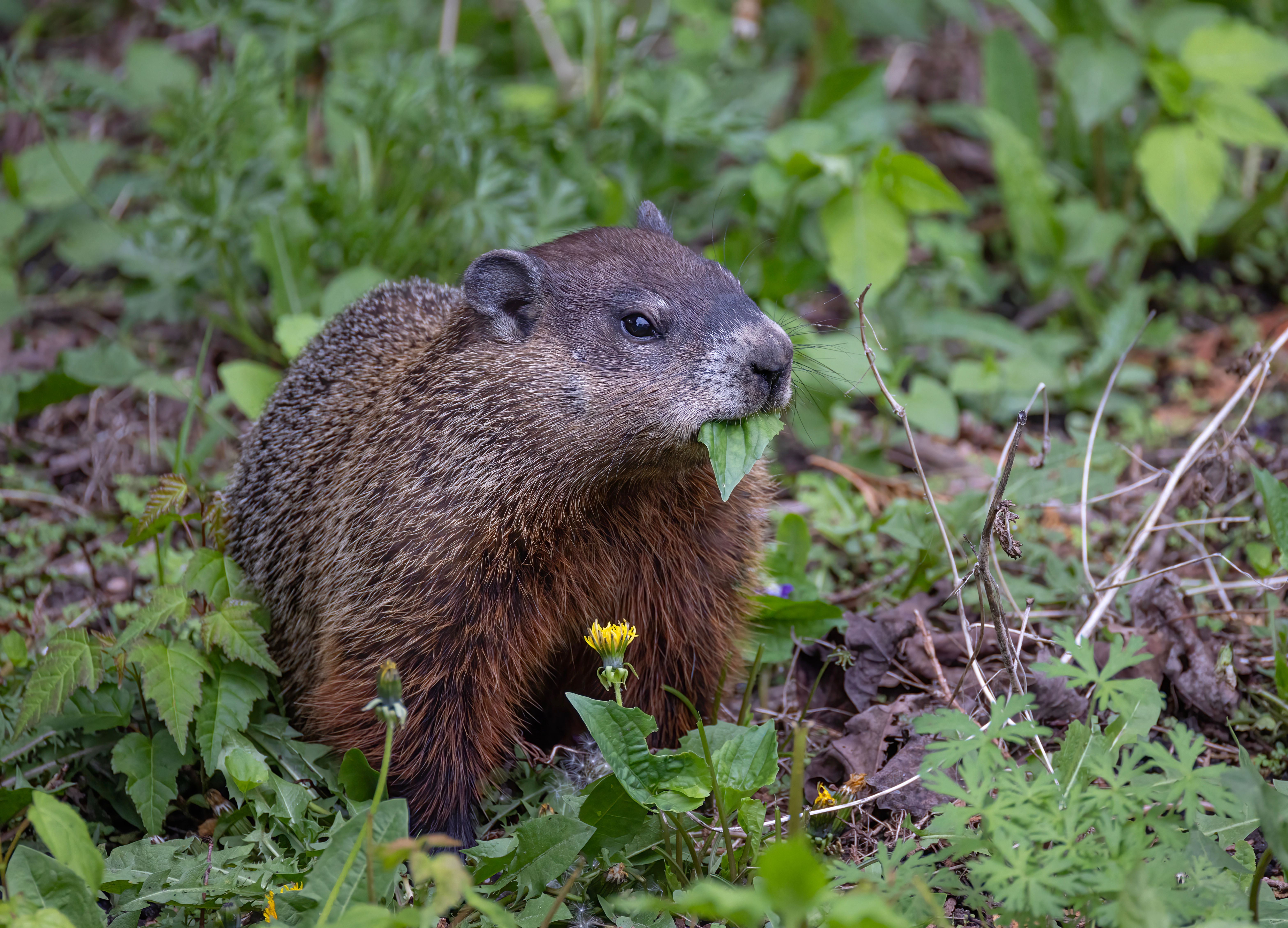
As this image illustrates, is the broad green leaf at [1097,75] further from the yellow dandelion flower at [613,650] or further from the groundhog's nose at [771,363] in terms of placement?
the yellow dandelion flower at [613,650]

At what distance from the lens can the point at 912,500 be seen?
215 inches

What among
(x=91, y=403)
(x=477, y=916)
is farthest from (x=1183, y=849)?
(x=91, y=403)

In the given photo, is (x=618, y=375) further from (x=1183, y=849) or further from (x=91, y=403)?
(x=91, y=403)

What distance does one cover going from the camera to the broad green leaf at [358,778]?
367 cm

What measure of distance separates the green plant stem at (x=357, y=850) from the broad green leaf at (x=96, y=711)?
1429mm

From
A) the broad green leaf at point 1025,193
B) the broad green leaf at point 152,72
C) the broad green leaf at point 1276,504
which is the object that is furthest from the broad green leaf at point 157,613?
the broad green leaf at point 1025,193

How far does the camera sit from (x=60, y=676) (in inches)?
139

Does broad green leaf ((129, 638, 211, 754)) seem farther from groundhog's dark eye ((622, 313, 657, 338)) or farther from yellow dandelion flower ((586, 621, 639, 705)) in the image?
groundhog's dark eye ((622, 313, 657, 338))

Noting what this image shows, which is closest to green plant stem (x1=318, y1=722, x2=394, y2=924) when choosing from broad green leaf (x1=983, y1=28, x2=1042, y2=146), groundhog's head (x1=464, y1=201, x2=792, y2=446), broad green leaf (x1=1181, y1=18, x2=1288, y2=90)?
groundhog's head (x1=464, y1=201, x2=792, y2=446)

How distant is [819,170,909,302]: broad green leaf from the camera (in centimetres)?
627

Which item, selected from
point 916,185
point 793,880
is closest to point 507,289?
point 793,880

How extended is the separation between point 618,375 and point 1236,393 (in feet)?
7.77

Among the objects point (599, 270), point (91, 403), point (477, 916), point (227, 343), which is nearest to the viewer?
point (477, 916)

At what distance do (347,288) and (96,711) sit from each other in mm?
2706
